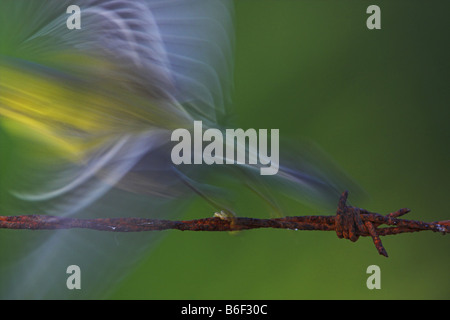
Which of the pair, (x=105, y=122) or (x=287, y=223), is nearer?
(x=287, y=223)

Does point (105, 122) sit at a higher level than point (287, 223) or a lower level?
higher

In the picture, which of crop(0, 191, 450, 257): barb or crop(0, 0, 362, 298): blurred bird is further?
crop(0, 0, 362, 298): blurred bird

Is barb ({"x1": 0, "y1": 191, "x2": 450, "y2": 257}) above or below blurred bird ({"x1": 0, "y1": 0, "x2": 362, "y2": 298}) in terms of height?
below

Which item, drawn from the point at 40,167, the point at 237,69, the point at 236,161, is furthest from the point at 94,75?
the point at 237,69

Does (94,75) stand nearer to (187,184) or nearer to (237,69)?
(187,184)
